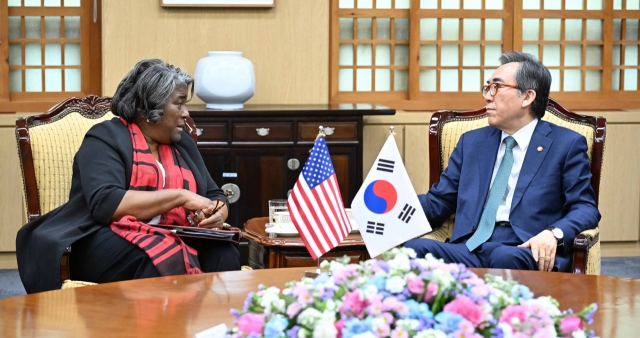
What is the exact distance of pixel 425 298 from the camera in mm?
1377

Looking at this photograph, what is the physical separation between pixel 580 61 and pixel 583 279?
152 inches

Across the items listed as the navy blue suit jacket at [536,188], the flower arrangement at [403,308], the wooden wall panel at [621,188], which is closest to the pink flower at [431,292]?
the flower arrangement at [403,308]

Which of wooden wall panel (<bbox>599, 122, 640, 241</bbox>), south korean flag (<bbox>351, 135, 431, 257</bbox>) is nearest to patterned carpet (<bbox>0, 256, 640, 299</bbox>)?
wooden wall panel (<bbox>599, 122, 640, 241</bbox>)

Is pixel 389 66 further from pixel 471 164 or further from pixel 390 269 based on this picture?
pixel 390 269

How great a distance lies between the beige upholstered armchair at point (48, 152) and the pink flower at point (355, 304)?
2.33 meters

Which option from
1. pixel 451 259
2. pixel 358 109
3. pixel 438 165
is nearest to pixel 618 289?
pixel 451 259

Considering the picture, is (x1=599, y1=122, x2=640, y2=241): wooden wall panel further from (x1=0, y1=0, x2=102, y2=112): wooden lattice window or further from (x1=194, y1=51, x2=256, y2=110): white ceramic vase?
(x1=0, y1=0, x2=102, y2=112): wooden lattice window

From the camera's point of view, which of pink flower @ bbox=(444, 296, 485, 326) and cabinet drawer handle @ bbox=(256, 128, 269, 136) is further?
cabinet drawer handle @ bbox=(256, 128, 269, 136)

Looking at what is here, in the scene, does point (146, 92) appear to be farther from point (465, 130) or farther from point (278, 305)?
point (278, 305)

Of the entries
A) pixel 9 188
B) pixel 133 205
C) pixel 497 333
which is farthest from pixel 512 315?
pixel 9 188

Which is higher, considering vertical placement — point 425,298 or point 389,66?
point 389,66

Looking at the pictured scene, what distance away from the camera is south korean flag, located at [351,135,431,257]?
2.79 meters

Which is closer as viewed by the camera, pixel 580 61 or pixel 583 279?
pixel 583 279

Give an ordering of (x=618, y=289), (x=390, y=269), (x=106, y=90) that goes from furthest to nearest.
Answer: (x=106, y=90)
(x=618, y=289)
(x=390, y=269)
